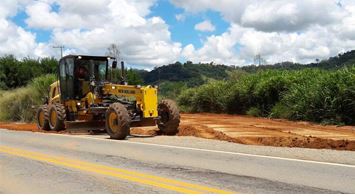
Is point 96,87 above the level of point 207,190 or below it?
above

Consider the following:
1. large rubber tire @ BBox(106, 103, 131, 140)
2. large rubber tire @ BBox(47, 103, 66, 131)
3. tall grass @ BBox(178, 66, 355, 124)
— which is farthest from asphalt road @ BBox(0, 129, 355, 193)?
tall grass @ BBox(178, 66, 355, 124)

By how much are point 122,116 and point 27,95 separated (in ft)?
55.7

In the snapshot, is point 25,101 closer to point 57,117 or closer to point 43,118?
point 43,118

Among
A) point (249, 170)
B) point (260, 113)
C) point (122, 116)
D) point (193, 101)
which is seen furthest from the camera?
point (193, 101)

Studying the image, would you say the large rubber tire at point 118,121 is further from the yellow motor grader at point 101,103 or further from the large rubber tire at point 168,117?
the large rubber tire at point 168,117

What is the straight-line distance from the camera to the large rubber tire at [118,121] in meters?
15.9

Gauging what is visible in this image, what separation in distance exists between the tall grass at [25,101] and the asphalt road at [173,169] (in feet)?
52.2

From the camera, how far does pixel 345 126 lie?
718 inches

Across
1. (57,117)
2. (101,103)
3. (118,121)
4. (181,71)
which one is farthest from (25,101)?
(181,71)

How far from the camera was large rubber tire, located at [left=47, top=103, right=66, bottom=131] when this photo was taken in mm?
20234

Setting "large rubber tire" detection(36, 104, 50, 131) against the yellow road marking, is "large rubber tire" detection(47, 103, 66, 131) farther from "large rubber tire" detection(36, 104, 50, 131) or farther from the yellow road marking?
the yellow road marking

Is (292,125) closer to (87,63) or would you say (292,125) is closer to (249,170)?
(87,63)

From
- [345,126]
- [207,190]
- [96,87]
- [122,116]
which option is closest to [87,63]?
[96,87]

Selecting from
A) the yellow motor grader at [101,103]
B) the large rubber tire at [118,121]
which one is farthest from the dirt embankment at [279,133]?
the large rubber tire at [118,121]
